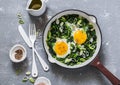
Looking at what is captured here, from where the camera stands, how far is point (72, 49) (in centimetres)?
160

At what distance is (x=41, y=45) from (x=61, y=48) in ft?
0.27

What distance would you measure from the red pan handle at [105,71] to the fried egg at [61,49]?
109 millimetres

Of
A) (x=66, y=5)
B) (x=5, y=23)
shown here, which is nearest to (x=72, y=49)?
(x=66, y=5)

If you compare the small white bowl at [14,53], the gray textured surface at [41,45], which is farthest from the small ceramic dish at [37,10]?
the small white bowl at [14,53]

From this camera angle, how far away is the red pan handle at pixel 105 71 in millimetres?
1539

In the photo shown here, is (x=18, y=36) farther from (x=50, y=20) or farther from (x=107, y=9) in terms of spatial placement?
(x=107, y=9)

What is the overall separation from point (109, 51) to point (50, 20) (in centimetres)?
25

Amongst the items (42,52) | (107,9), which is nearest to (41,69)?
(42,52)

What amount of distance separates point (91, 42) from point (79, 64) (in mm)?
97

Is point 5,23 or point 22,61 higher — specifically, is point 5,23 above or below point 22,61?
above

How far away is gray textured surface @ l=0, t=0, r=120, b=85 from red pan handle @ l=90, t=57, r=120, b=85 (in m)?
0.04

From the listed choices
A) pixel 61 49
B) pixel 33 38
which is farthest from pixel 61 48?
pixel 33 38

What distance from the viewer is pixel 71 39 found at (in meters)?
1.61

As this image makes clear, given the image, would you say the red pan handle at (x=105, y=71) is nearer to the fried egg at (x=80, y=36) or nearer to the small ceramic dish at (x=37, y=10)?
the fried egg at (x=80, y=36)
